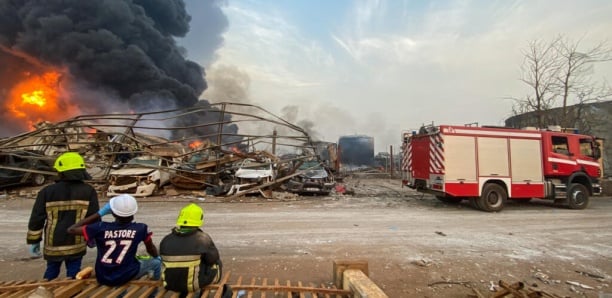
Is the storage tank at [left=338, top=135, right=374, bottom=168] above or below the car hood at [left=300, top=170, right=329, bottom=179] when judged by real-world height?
above

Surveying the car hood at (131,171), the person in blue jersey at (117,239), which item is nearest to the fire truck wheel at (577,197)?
the person in blue jersey at (117,239)

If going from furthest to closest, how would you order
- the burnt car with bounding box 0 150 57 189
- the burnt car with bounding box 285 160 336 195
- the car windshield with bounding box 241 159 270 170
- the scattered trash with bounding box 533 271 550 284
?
the car windshield with bounding box 241 159 270 170
the burnt car with bounding box 285 160 336 195
the burnt car with bounding box 0 150 57 189
the scattered trash with bounding box 533 271 550 284

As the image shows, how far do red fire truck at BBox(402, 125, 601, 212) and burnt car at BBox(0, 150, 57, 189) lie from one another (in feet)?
46.1

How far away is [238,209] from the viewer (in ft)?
31.7

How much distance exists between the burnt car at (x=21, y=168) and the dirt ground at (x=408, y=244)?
3027mm

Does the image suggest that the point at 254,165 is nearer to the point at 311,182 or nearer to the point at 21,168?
the point at 311,182

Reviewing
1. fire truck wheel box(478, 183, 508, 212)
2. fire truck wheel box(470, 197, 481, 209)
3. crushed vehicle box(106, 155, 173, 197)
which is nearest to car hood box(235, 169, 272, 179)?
crushed vehicle box(106, 155, 173, 197)

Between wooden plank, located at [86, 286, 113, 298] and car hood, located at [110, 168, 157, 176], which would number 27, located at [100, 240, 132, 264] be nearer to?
wooden plank, located at [86, 286, 113, 298]

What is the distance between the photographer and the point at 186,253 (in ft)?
8.69

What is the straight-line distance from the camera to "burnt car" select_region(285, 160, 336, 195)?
12641 mm

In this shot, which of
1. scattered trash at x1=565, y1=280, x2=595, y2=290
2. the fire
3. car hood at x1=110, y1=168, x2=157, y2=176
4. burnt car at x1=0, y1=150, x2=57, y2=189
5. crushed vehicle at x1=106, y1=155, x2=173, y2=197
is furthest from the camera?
the fire

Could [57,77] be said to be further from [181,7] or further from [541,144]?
[541,144]

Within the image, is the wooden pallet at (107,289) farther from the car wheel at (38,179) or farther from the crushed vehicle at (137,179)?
the car wheel at (38,179)

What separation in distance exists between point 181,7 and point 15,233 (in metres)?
37.2
